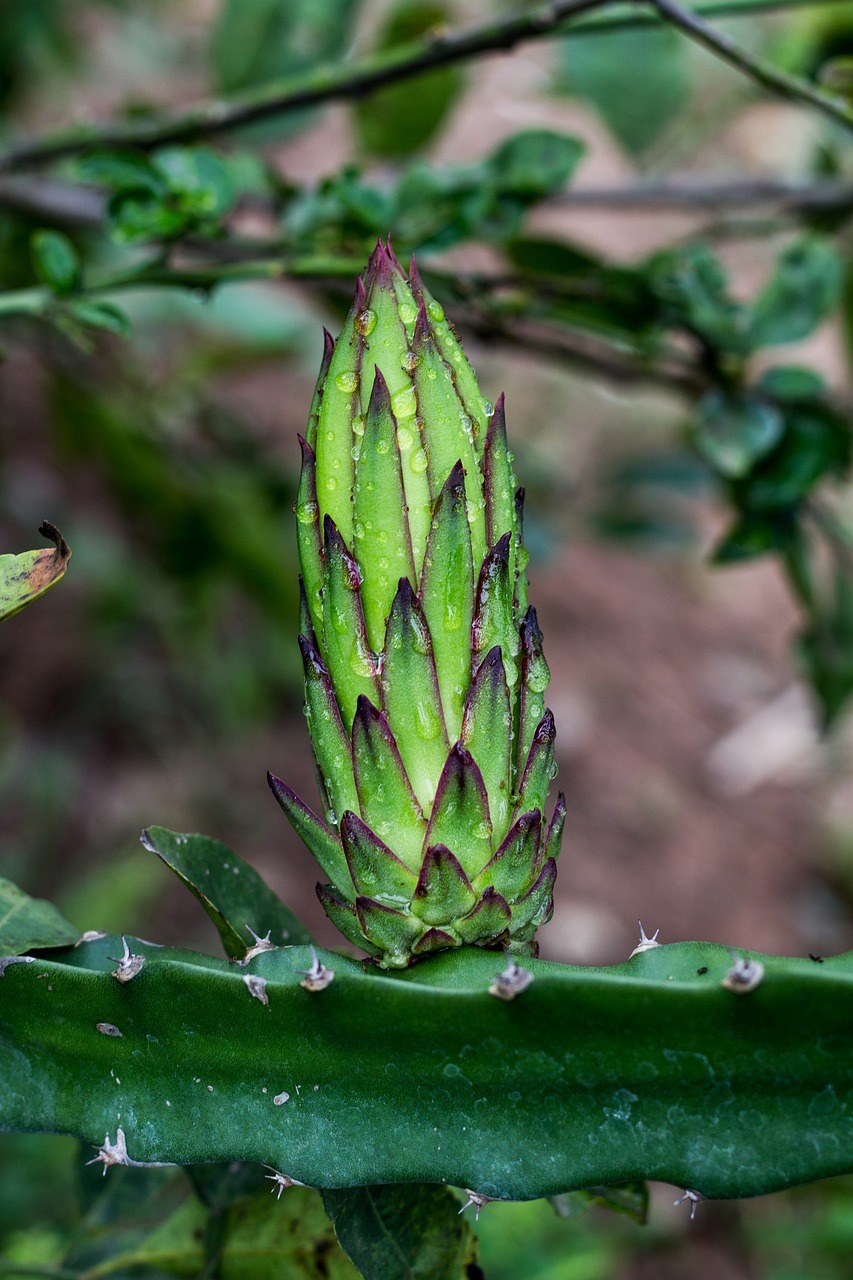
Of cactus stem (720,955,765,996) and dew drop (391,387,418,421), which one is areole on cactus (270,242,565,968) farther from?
cactus stem (720,955,765,996)

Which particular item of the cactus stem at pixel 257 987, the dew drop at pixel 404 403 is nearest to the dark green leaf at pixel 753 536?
the dew drop at pixel 404 403

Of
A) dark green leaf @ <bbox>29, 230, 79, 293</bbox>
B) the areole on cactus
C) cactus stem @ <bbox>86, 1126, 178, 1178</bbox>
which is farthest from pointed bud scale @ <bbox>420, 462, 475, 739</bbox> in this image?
dark green leaf @ <bbox>29, 230, 79, 293</bbox>

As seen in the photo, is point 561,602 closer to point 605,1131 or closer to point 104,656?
point 104,656

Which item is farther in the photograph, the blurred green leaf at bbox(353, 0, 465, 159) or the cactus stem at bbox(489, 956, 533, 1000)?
the blurred green leaf at bbox(353, 0, 465, 159)

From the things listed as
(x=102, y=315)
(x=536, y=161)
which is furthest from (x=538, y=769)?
(x=536, y=161)

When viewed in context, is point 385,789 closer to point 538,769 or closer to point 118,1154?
point 538,769
